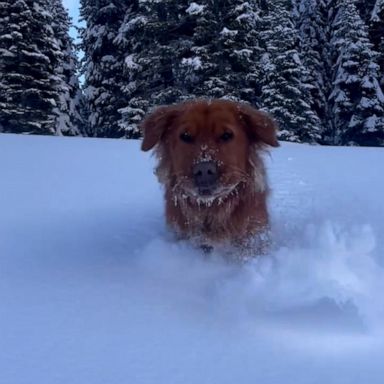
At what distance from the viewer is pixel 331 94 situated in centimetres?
2503

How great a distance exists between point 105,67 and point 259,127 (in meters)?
20.1

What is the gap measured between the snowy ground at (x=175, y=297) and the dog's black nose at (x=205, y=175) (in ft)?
1.32

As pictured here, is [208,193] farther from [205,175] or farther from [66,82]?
[66,82]

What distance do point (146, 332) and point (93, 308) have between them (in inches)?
11.9

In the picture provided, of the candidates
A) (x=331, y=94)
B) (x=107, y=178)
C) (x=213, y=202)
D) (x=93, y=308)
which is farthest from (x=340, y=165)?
(x=331, y=94)

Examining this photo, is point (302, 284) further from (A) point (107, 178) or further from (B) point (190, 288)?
(A) point (107, 178)

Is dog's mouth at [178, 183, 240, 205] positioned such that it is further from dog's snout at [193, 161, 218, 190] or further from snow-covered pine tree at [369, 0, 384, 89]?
snow-covered pine tree at [369, 0, 384, 89]

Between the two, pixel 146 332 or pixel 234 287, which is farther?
pixel 234 287

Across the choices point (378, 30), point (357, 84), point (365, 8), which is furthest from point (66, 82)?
point (365, 8)

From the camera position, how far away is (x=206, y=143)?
3.09 metres

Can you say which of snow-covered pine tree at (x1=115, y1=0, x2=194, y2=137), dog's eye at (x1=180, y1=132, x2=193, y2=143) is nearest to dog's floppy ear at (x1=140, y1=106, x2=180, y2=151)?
dog's eye at (x1=180, y1=132, x2=193, y2=143)

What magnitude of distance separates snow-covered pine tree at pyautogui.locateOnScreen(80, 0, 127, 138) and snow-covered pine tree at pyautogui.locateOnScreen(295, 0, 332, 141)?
9.89 meters

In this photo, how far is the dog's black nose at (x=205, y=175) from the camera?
2969 millimetres

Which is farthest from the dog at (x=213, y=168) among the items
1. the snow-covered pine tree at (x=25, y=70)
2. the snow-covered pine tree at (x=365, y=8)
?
the snow-covered pine tree at (x=365, y=8)
